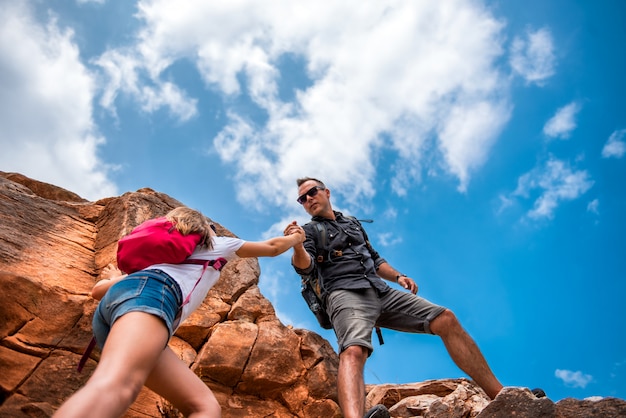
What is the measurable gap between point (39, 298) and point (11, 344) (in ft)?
2.24

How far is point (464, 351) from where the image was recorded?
269 inches

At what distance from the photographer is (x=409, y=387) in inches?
349

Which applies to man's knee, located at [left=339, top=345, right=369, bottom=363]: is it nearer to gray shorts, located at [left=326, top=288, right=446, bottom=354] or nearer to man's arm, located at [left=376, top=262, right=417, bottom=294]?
gray shorts, located at [left=326, top=288, right=446, bottom=354]

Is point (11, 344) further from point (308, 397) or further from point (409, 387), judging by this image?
point (409, 387)

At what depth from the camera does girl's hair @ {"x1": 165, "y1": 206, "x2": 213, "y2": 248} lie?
14.3 feet

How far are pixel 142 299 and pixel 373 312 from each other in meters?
4.09

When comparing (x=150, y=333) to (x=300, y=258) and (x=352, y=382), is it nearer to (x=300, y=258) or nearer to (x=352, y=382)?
(x=352, y=382)

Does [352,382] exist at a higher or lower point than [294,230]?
lower

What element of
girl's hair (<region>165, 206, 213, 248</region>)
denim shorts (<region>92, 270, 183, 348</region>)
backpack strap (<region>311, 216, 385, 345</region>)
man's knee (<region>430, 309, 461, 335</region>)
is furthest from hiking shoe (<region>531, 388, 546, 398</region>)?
denim shorts (<region>92, 270, 183, 348</region>)

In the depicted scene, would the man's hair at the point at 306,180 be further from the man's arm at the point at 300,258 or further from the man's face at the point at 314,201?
the man's arm at the point at 300,258

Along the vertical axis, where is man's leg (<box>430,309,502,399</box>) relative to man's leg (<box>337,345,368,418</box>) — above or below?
above


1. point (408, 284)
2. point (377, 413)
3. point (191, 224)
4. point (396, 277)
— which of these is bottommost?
point (377, 413)

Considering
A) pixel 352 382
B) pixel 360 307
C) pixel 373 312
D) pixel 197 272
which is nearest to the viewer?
pixel 197 272

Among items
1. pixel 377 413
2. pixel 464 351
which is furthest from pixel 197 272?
pixel 464 351
